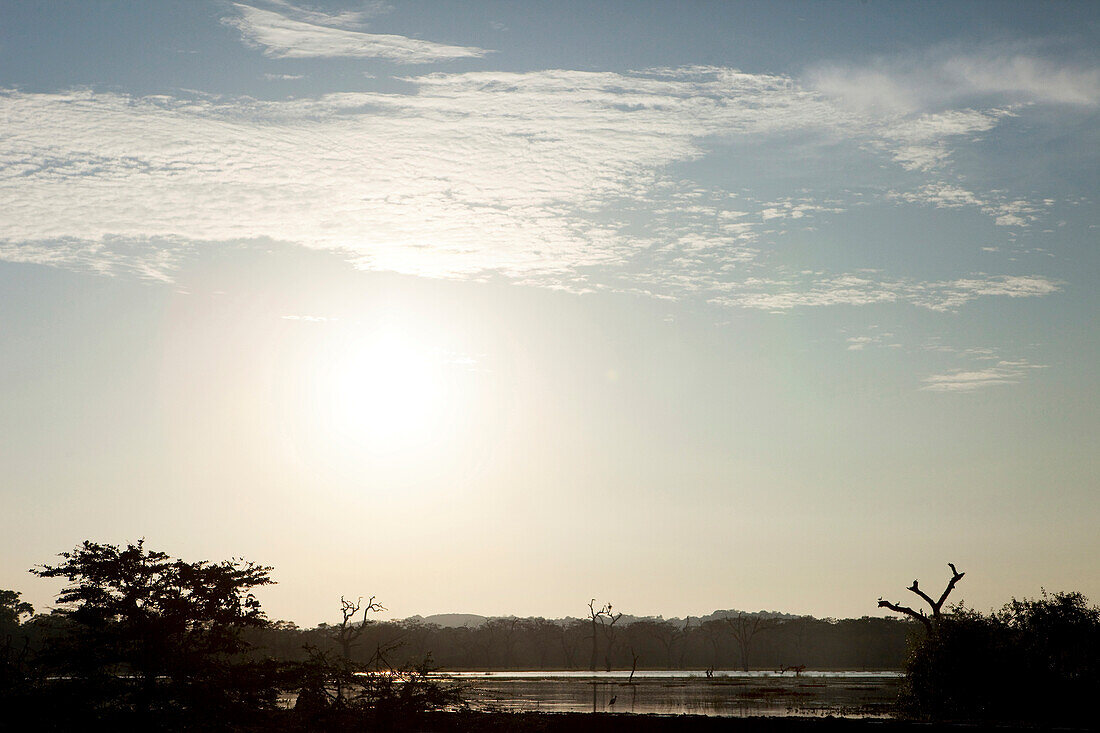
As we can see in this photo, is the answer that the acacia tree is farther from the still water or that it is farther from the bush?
the bush

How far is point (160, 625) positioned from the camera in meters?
27.7

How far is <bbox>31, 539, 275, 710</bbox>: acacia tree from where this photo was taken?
2703cm

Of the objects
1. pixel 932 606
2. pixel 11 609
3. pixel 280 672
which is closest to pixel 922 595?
pixel 932 606

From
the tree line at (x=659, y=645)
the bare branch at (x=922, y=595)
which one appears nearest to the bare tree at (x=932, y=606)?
the bare branch at (x=922, y=595)

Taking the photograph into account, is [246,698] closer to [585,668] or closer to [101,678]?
[101,678]

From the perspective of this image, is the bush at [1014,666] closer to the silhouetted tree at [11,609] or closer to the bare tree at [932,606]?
the bare tree at [932,606]

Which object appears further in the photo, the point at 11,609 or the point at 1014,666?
the point at 11,609

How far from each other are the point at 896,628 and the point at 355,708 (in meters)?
169

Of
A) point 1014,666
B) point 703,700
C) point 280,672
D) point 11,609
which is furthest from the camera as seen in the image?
point 11,609

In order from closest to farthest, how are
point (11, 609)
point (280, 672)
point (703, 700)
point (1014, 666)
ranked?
point (280, 672) < point (1014, 666) < point (703, 700) < point (11, 609)

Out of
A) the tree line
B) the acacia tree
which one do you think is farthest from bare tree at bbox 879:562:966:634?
the tree line

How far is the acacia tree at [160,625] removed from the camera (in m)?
27.0

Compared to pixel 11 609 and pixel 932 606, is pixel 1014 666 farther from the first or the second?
pixel 11 609

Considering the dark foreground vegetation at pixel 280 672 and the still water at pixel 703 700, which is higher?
the dark foreground vegetation at pixel 280 672
